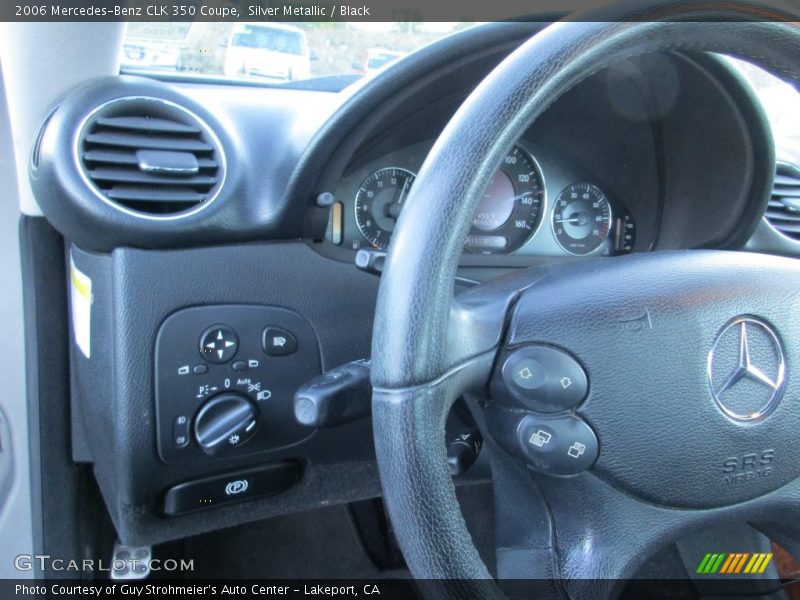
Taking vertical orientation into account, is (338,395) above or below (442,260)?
below

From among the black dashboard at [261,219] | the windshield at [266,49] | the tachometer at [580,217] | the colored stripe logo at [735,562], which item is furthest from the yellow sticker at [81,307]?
the colored stripe logo at [735,562]

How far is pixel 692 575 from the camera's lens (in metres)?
1.63

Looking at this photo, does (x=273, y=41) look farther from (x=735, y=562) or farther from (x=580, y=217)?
(x=735, y=562)

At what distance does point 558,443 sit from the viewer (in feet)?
2.67

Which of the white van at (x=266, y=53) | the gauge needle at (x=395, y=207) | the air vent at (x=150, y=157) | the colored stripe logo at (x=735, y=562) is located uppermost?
the white van at (x=266, y=53)

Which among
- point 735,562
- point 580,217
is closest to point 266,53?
point 580,217

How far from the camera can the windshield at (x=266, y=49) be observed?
136 centimetres

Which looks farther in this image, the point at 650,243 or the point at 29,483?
the point at 650,243

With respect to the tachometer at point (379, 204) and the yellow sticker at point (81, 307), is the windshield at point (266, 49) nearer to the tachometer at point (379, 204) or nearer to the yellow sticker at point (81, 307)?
the tachometer at point (379, 204)

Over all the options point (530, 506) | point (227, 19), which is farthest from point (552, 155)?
point (530, 506)

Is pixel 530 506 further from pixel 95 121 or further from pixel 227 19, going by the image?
pixel 227 19

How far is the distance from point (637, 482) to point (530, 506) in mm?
133

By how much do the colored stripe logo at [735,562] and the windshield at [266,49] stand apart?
116 centimetres

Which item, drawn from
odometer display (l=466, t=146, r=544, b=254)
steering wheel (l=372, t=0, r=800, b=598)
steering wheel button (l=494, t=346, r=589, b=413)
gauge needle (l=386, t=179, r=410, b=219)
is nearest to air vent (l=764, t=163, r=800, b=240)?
odometer display (l=466, t=146, r=544, b=254)
